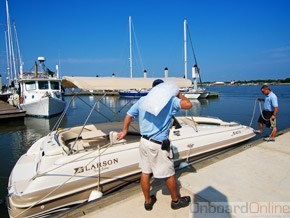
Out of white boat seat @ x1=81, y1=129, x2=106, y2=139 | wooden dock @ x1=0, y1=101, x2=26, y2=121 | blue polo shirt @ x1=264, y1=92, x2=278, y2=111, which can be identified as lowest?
wooden dock @ x1=0, y1=101, x2=26, y2=121

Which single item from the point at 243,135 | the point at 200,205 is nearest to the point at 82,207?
the point at 200,205

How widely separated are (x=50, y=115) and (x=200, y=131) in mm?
18481

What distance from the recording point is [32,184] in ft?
13.4

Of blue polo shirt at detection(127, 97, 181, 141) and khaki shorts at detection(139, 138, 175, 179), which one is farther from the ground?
blue polo shirt at detection(127, 97, 181, 141)

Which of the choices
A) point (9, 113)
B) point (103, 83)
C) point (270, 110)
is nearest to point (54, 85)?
point (9, 113)

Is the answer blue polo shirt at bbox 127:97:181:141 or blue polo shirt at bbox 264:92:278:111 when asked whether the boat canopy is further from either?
blue polo shirt at bbox 264:92:278:111

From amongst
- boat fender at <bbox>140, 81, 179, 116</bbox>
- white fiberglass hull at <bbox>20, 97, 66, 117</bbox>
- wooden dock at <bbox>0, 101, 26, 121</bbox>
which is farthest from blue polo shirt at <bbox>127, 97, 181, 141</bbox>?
white fiberglass hull at <bbox>20, 97, 66, 117</bbox>

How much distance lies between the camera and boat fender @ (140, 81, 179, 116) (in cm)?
300

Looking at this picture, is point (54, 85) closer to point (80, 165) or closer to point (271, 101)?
point (80, 165)

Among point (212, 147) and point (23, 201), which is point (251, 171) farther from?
point (23, 201)

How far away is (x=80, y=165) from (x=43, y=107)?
1843 cm

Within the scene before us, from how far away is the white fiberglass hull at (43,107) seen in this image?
2100 cm

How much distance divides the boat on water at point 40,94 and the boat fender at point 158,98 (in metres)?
19.7

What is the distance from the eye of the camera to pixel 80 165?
4.50 metres
